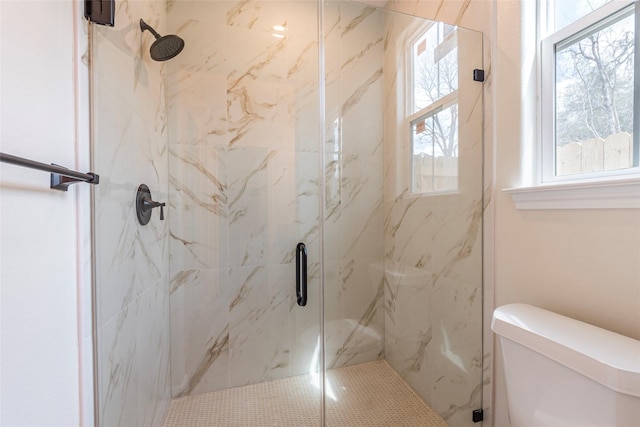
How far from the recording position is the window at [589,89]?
891 millimetres

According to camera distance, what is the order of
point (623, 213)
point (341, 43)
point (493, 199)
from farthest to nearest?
1. point (341, 43)
2. point (493, 199)
3. point (623, 213)

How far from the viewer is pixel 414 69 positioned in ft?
4.78

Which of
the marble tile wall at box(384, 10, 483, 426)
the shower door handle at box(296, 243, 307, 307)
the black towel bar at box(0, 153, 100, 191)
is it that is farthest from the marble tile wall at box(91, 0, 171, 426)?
the marble tile wall at box(384, 10, 483, 426)

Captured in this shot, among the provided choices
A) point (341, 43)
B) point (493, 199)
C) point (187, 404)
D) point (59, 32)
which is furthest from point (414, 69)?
point (187, 404)

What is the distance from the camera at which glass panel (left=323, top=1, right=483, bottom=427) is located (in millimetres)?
1407

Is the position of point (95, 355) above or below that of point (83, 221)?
below

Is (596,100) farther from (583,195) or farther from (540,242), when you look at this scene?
(540,242)

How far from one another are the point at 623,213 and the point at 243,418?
6.01 feet

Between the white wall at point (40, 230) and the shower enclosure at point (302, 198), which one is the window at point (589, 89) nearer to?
the shower enclosure at point (302, 198)

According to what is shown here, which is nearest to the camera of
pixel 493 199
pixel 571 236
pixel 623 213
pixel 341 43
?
pixel 623 213

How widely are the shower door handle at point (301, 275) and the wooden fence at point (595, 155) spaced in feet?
→ 4.12

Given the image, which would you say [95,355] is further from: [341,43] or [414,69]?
[414,69]

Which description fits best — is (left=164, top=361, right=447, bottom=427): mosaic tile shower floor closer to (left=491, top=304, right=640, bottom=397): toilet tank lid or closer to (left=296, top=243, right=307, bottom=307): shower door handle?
(left=296, top=243, right=307, bottom=307): shower door handle

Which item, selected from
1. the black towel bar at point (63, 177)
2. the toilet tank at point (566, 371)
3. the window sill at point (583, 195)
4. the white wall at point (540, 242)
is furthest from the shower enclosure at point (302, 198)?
the toilet tank at point (566, 371)
